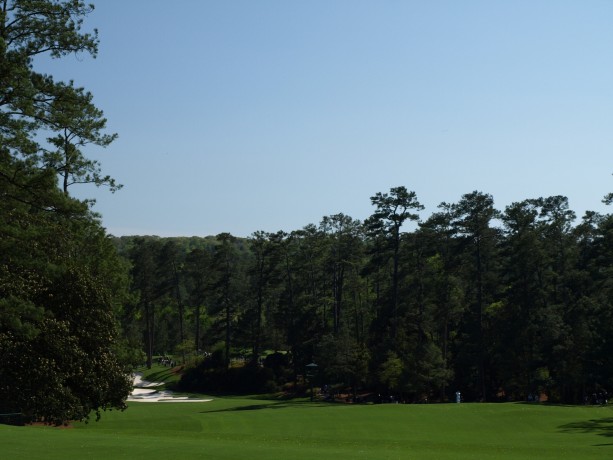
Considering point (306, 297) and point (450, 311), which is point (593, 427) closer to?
point (450, 311)

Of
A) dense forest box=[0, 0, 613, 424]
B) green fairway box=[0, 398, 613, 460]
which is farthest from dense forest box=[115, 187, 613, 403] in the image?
green fairway box=[0, 398, 613, 460]

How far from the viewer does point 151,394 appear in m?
81.3

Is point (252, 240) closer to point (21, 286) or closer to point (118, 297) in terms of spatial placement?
point (118, 297)

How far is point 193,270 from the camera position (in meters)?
112

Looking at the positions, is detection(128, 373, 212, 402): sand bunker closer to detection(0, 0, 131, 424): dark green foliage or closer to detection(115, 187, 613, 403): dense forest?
detection(115, 187, 613, 403): dense forest

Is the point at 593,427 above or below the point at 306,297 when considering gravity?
below

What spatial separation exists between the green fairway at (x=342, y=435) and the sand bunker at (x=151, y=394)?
18475 mm

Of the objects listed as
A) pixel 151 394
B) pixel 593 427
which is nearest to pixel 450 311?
pixel 593 427

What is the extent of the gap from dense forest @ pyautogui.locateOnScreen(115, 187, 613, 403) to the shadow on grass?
45.2ft

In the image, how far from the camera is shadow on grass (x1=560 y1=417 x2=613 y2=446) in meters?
35.1

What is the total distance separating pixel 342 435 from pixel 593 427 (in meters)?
13.0

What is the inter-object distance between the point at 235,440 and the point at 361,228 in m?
66.2

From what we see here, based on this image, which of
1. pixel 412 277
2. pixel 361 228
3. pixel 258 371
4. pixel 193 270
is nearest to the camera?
pixel 412 277

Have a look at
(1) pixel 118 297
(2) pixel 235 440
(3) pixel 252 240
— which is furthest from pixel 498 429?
(3) pixel 252 240
